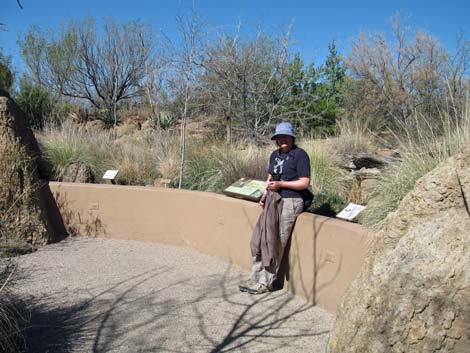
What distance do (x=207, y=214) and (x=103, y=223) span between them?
182 cm

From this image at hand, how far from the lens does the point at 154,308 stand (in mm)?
4582

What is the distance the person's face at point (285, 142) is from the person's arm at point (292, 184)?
0.42 meters

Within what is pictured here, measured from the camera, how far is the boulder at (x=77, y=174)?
26.9 ft

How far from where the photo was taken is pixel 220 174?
24.9 ft

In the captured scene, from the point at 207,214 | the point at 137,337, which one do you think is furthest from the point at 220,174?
the point at 137,337

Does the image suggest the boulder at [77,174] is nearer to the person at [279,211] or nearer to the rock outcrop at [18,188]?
the rock outcrop at [18,188]

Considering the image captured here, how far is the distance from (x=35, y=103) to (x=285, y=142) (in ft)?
41.2

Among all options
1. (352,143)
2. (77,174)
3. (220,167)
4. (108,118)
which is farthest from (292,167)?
(108,118)

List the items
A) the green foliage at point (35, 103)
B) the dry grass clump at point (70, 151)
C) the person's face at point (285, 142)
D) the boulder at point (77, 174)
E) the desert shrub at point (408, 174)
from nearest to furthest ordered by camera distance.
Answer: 1. the desert shrub at point (408, 174)
2. the person's face at point (285, 142)
3. the boulder at point (77, 174)
4. the dry grass clump at point (70, 151)
5. the green foliage at point (35, 103)

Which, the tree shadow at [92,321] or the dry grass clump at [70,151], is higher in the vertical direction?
the dry grass clump at [70,151]

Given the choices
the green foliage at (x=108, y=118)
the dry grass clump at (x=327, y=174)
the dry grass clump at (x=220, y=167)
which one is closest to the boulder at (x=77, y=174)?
the dry grass clump at (x=220, y=167)

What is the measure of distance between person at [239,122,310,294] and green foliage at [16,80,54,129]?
11.2 meters

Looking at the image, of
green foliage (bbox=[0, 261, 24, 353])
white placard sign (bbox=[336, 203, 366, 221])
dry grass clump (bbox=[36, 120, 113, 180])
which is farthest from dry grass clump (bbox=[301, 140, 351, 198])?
green foliage (bbox=[0, 261, 24, 353])

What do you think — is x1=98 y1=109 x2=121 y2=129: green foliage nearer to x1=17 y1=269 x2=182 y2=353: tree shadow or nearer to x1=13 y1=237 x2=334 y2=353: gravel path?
x1=13 y1=237 x2=334 y2=353: gravel path
